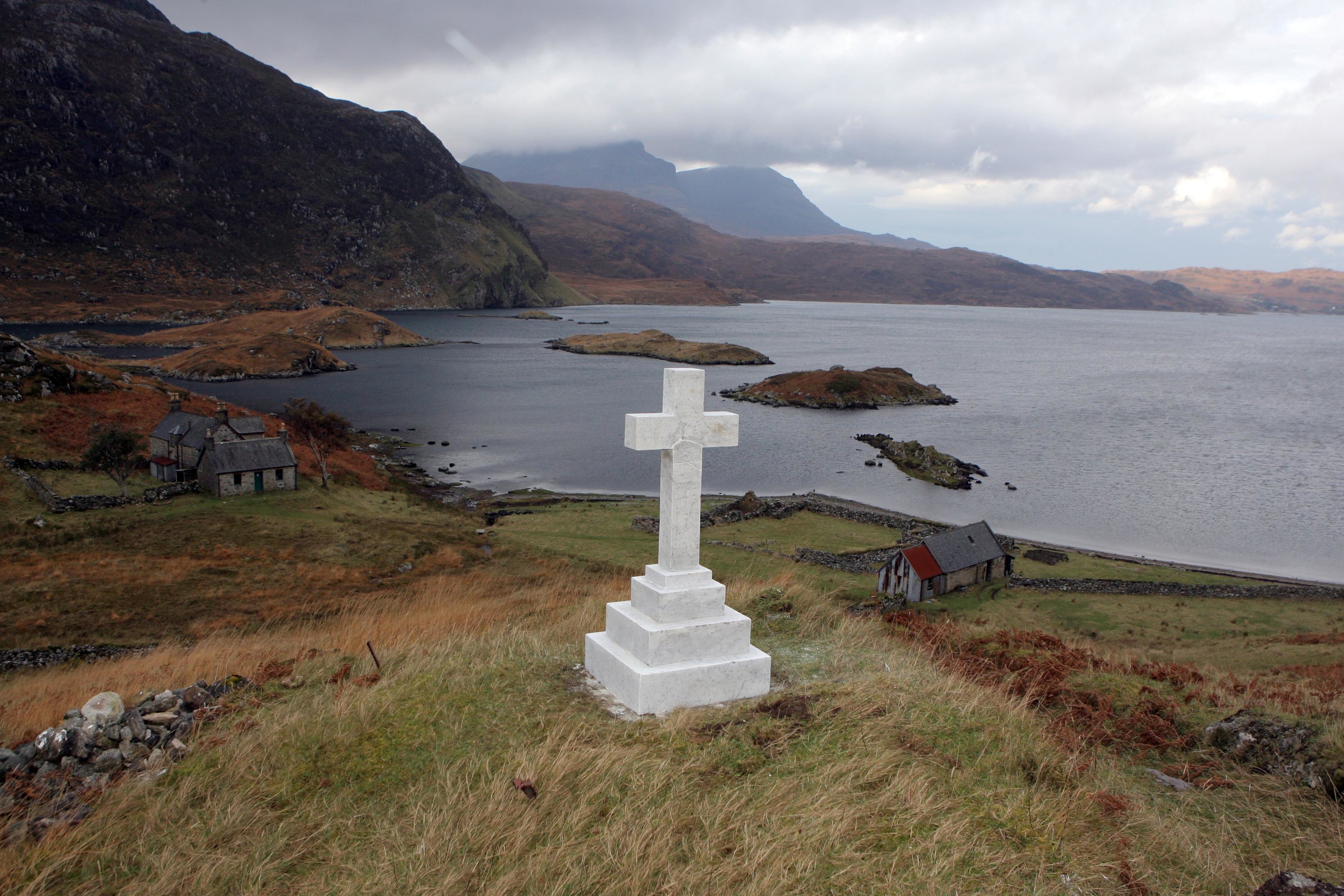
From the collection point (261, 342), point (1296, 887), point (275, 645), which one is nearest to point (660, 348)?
point (261, 342)

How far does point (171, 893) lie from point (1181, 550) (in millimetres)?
42735

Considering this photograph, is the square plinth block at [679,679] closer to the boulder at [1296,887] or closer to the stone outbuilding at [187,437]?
the boulder at [1296,887]

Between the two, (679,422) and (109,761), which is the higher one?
(679,422)

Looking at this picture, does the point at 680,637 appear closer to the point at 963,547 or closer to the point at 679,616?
the point at 679,616

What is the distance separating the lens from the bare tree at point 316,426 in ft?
123

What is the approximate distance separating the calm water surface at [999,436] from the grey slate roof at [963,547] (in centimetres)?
1233

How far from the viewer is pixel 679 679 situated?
823 cm

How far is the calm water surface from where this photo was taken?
42562mm

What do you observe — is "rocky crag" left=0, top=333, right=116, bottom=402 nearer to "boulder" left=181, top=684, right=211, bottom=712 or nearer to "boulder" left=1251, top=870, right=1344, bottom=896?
"boulder" left=181, top=684, right=211, bottom=712

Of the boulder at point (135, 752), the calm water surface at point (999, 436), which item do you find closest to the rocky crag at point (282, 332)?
the calm water surface at point (999, 436)

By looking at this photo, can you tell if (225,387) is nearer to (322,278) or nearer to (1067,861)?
(1067,861)

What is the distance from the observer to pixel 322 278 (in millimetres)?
198375

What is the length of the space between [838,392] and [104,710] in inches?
3157

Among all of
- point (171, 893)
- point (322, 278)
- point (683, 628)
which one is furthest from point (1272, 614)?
point (322, 278)
